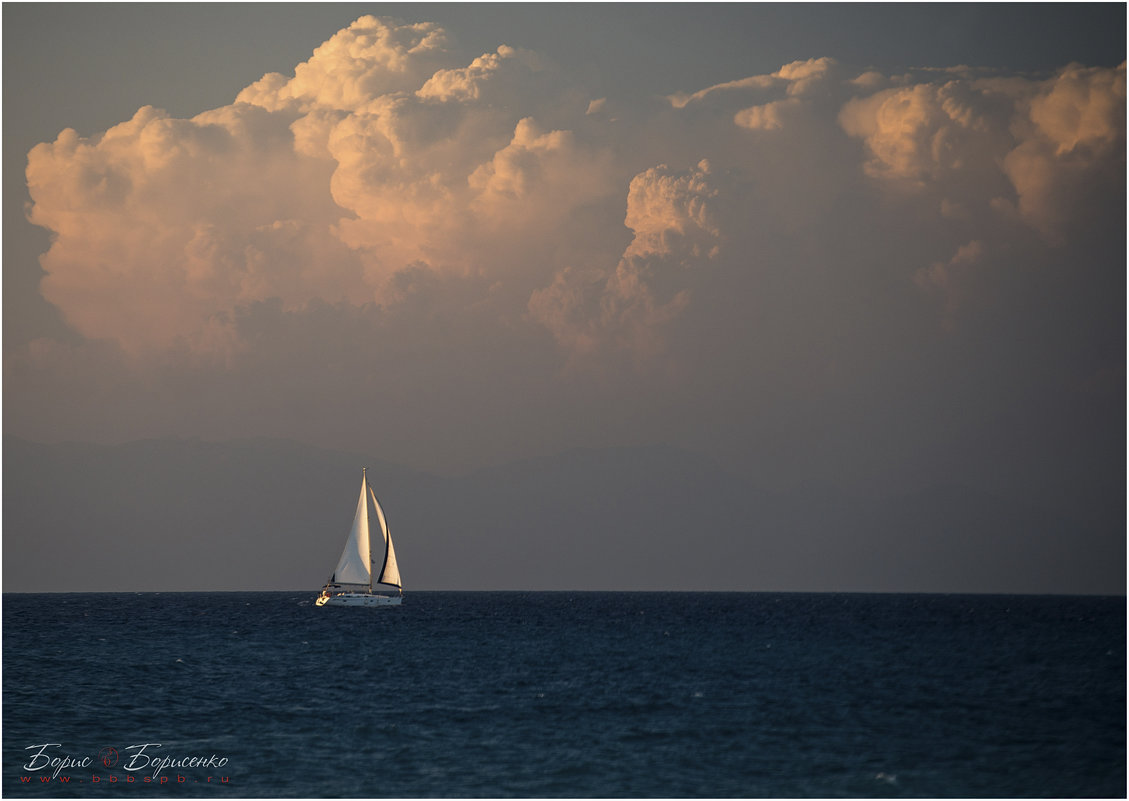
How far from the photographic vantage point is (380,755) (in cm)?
4628

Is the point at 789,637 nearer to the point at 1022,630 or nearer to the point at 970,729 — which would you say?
the point at 1022,630

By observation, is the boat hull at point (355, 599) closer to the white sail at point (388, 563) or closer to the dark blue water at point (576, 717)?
the white sail at point (388, 563)

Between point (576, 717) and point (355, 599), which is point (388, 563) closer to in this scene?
point (355, 599)

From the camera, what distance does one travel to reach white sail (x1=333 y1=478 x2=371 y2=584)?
504 ft

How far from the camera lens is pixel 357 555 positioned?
15350 centimetres

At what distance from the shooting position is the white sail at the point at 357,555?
15350 cm

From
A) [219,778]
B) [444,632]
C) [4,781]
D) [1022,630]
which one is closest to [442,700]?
[219,778]

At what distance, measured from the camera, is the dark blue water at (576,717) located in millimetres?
42469

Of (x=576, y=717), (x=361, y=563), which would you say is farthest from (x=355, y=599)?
(x=576, y=717)

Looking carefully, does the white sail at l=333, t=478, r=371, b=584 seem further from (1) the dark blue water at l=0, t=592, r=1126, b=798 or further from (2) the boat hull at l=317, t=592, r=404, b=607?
(1) the dark blue water at l=0, t=592, r=1126, b=798

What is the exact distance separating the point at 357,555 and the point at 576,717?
103 metres

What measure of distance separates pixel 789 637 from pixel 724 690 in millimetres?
41629

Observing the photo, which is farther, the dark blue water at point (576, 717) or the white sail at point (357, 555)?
the white sail at point (357, 555)

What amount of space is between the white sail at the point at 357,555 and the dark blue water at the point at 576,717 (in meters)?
51.8
